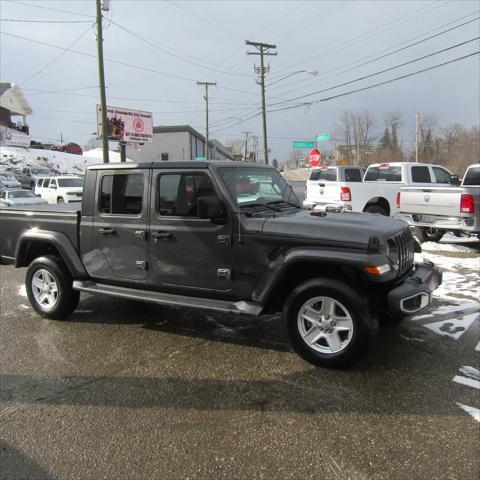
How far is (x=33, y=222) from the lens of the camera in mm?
5227

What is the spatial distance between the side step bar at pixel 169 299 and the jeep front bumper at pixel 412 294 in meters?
1.14

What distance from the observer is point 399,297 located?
350cm

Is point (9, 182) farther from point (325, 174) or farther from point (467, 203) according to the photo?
point (467, 203)

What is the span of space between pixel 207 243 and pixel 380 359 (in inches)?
75.6

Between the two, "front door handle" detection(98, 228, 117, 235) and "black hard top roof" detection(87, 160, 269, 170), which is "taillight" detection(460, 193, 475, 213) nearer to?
"black hard top roof" detection(87, 160, 269, 170)

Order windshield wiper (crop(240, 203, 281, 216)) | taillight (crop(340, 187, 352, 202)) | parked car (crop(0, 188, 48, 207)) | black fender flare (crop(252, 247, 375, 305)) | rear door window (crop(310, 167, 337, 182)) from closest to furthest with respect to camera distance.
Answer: black fender flare (crop(252, 247, 375, 305)), windshield wiper (crop(240, 203, 281, 216)), taillight (crop(340, 187, 352, 202)), rear door window (crop(310, 167, 337, 182)), parked car (crop(0, 188, 48, 207))

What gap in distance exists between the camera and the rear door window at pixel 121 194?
14.8 feet

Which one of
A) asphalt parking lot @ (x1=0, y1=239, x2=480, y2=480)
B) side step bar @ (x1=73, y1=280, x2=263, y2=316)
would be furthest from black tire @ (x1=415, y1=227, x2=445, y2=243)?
side step bar @ (x1=73, y1=280, x2=263, y2=316)

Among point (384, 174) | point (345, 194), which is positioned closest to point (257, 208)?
point (345, 194)

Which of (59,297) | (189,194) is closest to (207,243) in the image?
(189,194)

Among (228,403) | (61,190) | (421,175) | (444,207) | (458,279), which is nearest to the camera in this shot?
(228,403)

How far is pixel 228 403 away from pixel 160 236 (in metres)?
1.78

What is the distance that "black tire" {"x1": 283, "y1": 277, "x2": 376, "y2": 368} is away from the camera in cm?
350

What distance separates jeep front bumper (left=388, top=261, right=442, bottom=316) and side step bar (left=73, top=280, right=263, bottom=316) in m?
1.14
